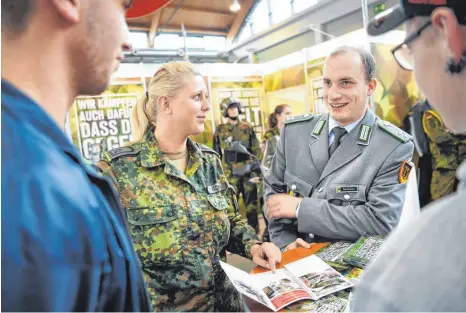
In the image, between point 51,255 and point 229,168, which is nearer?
point 51,255

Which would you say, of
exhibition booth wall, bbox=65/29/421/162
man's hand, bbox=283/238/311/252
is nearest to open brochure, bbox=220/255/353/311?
man's hand, bbox=283/238/311/252

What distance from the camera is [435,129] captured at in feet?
10.4

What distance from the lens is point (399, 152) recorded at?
1381 millimetres

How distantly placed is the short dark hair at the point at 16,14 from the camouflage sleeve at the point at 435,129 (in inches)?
134

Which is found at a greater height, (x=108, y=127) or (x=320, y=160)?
(x=108, y=127)

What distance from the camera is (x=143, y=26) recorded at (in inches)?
99.7

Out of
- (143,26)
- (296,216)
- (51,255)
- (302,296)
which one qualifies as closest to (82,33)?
(51,255)

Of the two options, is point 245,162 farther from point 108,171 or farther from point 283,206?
point 108,171

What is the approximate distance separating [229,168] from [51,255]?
14.2 ft

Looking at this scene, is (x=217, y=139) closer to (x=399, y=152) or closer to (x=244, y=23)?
(x=244, y=23)

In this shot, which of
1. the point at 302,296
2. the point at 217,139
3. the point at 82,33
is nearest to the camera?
the point at 82,33

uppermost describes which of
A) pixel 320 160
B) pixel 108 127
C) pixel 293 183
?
pixel 108 127

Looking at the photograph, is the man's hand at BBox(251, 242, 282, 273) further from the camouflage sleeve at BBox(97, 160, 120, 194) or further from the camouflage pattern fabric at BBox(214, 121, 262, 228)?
the camouflage pattern fabric at BBox(214, 121, 262, 228)

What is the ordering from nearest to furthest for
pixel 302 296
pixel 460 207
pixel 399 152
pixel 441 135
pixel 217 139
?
pixel 460 207 < pixel 302 296 < pixel 399 152 < pixel 441 135 < pixel 217 139
